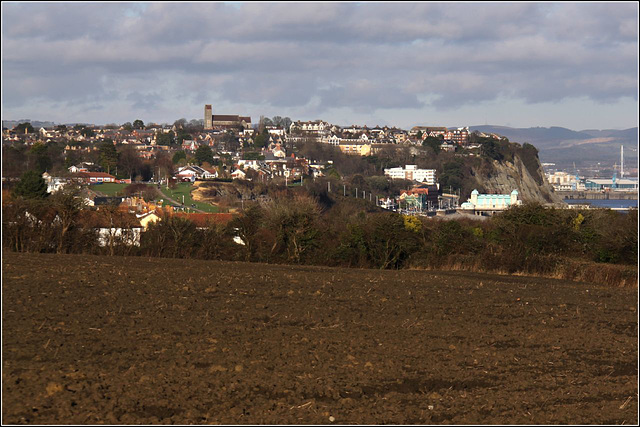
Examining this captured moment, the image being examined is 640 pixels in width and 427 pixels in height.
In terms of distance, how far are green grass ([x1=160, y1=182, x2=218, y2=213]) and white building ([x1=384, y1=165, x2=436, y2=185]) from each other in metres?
50.3

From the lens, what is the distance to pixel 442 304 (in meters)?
10.5

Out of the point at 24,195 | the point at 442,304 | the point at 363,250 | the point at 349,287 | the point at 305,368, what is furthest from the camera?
the point at 24,195

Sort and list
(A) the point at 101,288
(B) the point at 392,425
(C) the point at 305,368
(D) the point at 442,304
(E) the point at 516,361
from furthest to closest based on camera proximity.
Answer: (D) the point at 442,304 < (A) the point at 101,288 < (E) the point at 516,361 < (C) the point at 305,368 < (B) the point at 392,425

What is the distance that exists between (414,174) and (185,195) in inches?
2391

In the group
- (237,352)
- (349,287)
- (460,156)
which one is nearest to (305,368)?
(237,352)

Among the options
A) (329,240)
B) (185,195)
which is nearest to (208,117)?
(185,195)

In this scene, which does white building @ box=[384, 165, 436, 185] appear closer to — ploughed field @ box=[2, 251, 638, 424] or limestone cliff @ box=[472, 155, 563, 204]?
limestone cliff @ box=[472, 155, 563, 204]

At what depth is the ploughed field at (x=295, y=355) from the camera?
570cm

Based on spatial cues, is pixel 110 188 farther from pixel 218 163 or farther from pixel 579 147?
pixel 579 147

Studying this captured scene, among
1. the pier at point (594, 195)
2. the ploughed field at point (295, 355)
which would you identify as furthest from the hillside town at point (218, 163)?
the ploughed field at point (295, 355)

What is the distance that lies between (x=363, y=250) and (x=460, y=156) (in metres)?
115

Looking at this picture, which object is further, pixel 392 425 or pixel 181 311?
pixel 181 311

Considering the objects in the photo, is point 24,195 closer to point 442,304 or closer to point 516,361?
point 442,304

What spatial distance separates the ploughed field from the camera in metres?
5.70
